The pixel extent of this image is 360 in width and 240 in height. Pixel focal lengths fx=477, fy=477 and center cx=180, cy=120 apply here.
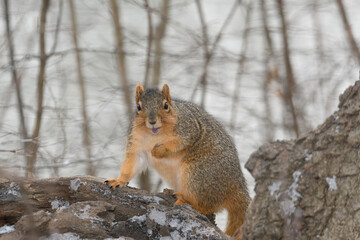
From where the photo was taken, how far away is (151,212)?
2.21 m

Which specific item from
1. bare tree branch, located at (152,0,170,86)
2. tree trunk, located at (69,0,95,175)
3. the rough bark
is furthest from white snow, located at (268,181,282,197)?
bare tree branch, located at (152,0,170,86)

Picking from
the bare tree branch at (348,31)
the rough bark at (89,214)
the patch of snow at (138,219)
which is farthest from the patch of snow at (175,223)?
the bare tree branch at (348,31)

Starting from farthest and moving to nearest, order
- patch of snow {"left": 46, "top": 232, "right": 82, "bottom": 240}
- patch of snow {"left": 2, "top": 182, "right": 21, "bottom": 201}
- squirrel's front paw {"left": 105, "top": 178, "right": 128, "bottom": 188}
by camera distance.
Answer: squirrel's front paw {"left": 105, "top": 178, "right": 128, "bottom": 188}
patch of snow {"left": 2, "top": 182, "right": 21, "bottom": 201}
patch of snow {"left": 46, "top": 232, "right": 82, "bottom": 240}

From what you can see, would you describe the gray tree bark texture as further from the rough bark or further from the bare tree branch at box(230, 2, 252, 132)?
the bare tree branch at box(230, 2, 252, 132)

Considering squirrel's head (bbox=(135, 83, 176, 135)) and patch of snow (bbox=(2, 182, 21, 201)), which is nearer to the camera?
→ patch of snow (bbox=(2, 182, 21, 201))

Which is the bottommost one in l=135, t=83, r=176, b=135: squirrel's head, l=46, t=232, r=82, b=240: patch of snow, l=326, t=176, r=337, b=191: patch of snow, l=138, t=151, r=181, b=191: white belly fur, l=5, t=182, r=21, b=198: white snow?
l=46, t=232, r=82, b=240: patch of snow

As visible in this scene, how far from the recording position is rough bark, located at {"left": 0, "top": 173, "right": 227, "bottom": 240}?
6.75 feet

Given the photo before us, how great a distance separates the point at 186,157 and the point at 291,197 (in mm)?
1164

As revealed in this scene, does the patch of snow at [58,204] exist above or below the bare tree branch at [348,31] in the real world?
below

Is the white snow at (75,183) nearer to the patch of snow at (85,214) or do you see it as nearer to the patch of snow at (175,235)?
the patch of snow at (85,214)

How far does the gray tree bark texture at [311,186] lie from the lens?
5.93 feet

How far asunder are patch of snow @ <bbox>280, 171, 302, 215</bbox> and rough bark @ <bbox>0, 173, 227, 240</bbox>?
41 centimetres

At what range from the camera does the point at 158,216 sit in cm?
220

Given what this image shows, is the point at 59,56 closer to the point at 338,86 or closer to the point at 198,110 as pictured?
the point at 198,110
